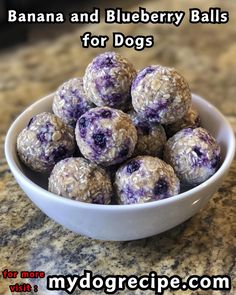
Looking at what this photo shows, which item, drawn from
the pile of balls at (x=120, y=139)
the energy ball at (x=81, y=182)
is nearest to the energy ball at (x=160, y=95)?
the pile of balls at (x=120, y=139)

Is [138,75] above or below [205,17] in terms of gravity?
above

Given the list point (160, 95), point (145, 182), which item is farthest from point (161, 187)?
point (160, 95)

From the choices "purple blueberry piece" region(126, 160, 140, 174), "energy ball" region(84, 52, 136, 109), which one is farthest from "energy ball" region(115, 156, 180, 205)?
"energy ball" region(84, 52, 136, 109)

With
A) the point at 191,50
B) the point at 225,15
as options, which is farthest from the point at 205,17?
the point at 191,50

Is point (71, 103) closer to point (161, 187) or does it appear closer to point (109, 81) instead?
point (109, 81)

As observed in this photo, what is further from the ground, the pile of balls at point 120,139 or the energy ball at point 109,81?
the energy ball at point 109,81

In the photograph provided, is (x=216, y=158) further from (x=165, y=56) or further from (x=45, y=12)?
(x=45, y=12)

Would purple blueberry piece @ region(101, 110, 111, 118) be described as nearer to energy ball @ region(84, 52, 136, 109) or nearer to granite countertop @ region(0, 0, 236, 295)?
energy ball @ region(84, 52, 136, 109)

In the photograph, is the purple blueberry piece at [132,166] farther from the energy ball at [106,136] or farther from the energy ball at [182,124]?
the energy ball at [182,124]
